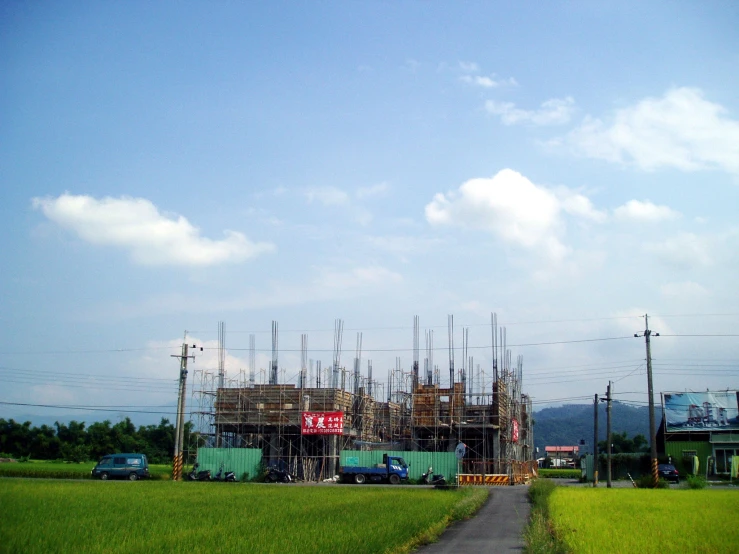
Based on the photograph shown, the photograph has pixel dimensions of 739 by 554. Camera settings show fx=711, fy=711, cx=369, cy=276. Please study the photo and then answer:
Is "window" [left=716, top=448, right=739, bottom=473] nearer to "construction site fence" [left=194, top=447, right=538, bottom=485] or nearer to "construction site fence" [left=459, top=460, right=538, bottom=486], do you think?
"construction site fence" [left=459, top=460, right=538, bottom=486]

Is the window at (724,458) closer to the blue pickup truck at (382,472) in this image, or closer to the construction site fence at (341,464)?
the construction site fence at (341,464)

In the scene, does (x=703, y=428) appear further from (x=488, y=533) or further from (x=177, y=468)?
(x=488, y=533)

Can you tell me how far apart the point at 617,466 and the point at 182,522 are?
55300mm

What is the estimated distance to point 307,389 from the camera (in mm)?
55500

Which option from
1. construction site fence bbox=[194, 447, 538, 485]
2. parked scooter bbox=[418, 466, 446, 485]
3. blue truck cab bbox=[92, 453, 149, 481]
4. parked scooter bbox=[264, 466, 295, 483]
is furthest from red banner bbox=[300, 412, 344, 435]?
blue truck cab bbox=[92, 453, 149, 481]

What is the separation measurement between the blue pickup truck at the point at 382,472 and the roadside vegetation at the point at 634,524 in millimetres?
17998

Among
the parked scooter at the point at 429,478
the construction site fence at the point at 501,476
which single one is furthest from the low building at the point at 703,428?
the parked scooter at the point at 429,478

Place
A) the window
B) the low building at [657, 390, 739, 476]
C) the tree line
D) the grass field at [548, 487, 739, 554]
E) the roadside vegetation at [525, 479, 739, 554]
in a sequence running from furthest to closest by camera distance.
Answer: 1. the tree line
2. the low building at [657, 390, 739, 476]
3. the window
4. the grass field at [548, 487, 739, 554]
5. the roadside vegetation at [525, 479, 739, 554]

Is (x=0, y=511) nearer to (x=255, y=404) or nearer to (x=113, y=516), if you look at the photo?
(x=113, y=516)

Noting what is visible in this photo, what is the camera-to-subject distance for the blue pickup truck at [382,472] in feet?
153

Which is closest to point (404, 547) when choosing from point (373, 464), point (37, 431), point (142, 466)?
point (373, 464)

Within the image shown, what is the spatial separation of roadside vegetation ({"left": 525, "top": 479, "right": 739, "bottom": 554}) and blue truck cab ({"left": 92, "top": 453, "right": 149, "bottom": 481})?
29.2 meters

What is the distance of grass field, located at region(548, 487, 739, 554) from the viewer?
1545cm

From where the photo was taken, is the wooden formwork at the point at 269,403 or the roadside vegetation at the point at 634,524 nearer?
the roadside vegetation at the point at 634,524
